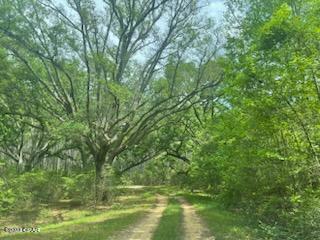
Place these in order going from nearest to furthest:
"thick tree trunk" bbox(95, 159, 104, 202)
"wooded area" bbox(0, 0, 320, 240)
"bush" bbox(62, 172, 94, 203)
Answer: "wooded area" bbox(0, 0, 320, 240)
"bush" bbox(62, 172, 94, 203)
"thick tree trunk" bbox(95, 159, 104, 202)

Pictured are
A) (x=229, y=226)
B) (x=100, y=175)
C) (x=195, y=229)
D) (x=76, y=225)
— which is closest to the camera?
(x=195, y=229)

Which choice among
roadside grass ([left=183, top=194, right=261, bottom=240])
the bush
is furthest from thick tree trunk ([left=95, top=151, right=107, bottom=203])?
roadside grass ([left=183, top=194, right=261, bottom=240])

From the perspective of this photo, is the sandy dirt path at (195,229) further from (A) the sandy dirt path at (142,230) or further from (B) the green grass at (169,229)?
(A) the sandy dirt path at (142,230)

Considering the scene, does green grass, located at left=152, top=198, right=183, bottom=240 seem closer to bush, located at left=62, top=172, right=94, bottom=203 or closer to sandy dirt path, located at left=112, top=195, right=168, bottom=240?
sandy dirt path, located at left=112, top=195, right=168, bottom=240

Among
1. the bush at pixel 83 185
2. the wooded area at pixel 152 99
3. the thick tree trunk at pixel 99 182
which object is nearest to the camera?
the wooded area at pixel 152 99

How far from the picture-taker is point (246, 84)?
39.9ft

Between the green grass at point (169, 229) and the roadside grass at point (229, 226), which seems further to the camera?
the green grass at point (169, 229)

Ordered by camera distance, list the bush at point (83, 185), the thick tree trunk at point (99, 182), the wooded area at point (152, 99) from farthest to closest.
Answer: the thick tree trunk at point (99, 182)
the bush at point (83, 185)
the wooded area at point (152, 99)

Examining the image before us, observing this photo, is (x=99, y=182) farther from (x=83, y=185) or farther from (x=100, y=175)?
(x=83, y=185)

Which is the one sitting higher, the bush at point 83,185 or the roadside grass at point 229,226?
the bush at point 83,185

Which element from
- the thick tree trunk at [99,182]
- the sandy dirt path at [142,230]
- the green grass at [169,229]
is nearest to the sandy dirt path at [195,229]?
the green grass at [169,229]

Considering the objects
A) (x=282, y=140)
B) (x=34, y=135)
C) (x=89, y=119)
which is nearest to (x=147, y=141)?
(x=34, y=135)

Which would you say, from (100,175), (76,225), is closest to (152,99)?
(100,175)

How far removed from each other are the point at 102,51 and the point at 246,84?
49.0ft
